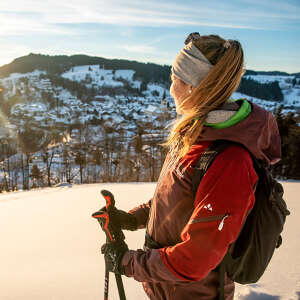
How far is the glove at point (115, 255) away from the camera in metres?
1.17

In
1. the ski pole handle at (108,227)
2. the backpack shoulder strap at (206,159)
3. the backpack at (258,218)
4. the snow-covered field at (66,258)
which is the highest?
the backpack shoulder strap at (206,159)

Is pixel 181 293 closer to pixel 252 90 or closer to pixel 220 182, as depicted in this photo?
pixel 220 182

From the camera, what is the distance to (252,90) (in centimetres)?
13400

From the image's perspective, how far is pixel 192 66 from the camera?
1.09 meters

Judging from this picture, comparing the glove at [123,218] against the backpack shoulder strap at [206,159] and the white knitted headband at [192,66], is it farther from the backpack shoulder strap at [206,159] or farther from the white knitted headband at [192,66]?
the white knitted headband at [192,66]

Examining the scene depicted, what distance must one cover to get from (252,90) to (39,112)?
111541 mm

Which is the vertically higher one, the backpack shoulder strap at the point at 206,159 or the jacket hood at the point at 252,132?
the jacket hood at the point at 252,132

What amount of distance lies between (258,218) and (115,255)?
704 millimetres

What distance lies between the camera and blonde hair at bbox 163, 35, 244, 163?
1.01 metres

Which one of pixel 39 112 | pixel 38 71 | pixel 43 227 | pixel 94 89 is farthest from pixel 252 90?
pixel 43 227

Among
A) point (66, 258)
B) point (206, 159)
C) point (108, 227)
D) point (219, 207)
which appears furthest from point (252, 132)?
point (66, 258)

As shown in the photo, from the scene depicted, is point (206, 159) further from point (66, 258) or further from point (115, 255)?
point (66, 258)

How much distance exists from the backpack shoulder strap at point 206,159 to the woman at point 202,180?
0.07ft

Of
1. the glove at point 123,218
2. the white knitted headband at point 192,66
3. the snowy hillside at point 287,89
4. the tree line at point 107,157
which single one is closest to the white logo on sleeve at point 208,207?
the white knitted headband at point 192,66
